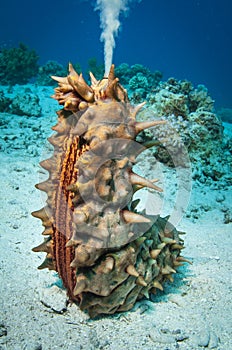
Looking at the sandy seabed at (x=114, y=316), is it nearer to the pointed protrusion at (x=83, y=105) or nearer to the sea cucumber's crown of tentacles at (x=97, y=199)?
the sea cucumber's crown of tentacles at (x=97, y=199)

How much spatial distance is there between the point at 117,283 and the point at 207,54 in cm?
11889

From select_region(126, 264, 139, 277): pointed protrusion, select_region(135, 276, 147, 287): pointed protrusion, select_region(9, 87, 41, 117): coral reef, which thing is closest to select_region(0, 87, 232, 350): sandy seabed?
select_region(135, 276, 147, 287): pointed protrusion

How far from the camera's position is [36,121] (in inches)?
277

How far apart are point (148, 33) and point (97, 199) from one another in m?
127

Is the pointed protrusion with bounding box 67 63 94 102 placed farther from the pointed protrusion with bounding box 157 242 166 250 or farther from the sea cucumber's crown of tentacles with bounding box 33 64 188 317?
the pointed protrusion with bounding box 157 242 166 250

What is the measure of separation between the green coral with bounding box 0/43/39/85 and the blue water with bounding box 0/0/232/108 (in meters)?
70.8

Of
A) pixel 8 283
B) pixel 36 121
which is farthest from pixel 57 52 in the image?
pixel 8 283

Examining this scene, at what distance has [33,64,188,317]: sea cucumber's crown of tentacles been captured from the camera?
1.53 metres

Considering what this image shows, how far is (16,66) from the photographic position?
13352 millimetres

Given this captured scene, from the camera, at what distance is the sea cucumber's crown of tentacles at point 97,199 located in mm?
1530

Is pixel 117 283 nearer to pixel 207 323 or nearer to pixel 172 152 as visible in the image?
pixel 207 323

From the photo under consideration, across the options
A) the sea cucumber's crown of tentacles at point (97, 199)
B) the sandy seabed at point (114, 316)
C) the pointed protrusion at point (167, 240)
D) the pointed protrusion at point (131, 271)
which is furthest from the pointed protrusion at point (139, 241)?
the sandy seabed at point (114, 316)

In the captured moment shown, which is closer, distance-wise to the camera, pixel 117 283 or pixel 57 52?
pixel 117 283

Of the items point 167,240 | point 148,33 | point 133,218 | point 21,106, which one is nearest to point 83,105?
point 133,218
